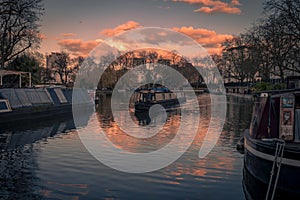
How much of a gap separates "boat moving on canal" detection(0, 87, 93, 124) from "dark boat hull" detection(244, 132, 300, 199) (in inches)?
820

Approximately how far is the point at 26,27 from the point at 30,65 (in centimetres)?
1422

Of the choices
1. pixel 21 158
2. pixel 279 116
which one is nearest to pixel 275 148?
pixel 279 116

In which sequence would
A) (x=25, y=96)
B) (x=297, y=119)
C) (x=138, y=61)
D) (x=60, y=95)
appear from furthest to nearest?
(x=138, y=61) < (x=60, y=95) < (x=25, y=96) < (x=297, y=119)

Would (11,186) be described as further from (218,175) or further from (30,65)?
(30,65)

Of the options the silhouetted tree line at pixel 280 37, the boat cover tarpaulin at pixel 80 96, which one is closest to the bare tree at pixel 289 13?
the silhouetted tree line at pixel 280 37

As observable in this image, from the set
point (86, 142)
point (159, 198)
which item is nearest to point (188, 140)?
point (86, 142)

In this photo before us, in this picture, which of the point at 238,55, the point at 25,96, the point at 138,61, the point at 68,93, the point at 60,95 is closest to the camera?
the point at 25,96

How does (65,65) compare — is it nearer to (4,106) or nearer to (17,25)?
(17,25)

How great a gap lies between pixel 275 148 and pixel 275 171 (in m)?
0.61

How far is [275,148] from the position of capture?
9.86m

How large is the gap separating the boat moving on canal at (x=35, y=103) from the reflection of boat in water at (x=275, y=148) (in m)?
20.6

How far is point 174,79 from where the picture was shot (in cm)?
11000

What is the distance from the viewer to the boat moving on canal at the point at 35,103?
2845 cm

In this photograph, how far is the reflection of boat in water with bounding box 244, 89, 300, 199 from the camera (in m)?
9.43
